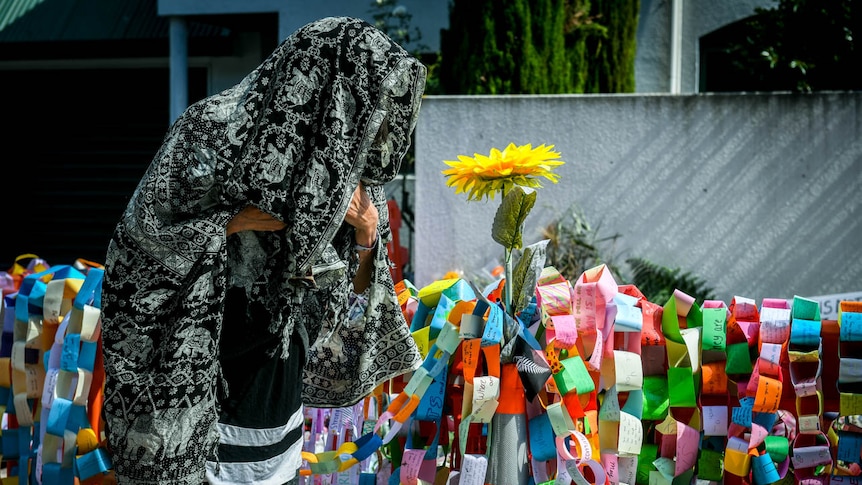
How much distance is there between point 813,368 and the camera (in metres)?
2.94

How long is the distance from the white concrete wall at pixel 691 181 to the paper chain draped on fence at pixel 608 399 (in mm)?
3249

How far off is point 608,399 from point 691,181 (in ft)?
11.8

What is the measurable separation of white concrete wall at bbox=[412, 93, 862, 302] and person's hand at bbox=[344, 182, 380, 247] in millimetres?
3983

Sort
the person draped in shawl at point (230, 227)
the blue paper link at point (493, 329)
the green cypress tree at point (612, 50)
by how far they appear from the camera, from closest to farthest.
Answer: the person draped in shawl at point (230, 227) → the blue paper link at point (493, 329) → the green cypress tree at point (612, 50)

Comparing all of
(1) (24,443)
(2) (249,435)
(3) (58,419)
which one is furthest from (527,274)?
(1) (24,443)

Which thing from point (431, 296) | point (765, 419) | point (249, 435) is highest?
point (431, 296)

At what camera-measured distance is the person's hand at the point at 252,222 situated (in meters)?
2.09

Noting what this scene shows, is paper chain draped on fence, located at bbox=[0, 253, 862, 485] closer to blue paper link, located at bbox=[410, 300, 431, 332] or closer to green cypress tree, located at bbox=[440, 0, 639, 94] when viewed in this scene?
blue paper link, located at bbox=[410, 300, 431, 332]

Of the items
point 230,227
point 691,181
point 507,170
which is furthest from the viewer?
point 691,181

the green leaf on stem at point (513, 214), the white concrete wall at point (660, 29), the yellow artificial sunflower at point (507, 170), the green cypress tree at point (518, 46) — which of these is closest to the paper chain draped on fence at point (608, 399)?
the green leaf on stem at point (513, 214)

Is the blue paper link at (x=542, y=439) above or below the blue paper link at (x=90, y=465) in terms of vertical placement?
above

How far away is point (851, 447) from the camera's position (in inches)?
116

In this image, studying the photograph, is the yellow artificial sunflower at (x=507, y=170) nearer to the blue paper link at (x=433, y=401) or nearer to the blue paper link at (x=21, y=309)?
the blue paper link at (x=433, y=401)

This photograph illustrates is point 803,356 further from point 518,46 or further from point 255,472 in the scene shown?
point 518,46
